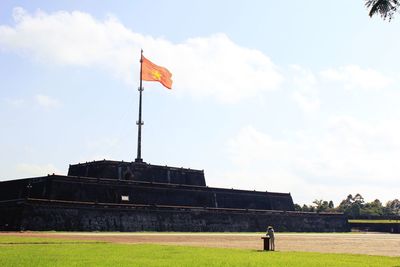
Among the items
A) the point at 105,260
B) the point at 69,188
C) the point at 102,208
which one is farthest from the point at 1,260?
the point at 69,188

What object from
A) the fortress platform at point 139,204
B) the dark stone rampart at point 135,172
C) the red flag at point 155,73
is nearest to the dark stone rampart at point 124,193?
the fortress platform at point 139,204

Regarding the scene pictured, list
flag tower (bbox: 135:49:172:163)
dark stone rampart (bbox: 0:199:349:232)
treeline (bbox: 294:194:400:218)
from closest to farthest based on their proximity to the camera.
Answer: dark stone rampart (bbox: 0:199:349:232), flag tower (bbox: 135:49:172:163), treeline (bbox: 294:194:400:218)

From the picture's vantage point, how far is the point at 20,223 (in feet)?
106

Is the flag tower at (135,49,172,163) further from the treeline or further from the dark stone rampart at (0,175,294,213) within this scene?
the treeline

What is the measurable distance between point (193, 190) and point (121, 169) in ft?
23.4

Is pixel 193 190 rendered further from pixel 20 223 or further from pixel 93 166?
pixel 20 223

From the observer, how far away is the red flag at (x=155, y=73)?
154 ft

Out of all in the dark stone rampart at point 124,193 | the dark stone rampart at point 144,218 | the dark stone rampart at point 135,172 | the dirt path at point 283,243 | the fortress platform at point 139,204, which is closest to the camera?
the dirt path at point 283,243

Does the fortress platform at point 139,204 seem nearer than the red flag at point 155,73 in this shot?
Yes

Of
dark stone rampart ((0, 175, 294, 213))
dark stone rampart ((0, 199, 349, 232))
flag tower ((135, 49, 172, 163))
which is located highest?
flag tower ((135, 49, 172, 163))

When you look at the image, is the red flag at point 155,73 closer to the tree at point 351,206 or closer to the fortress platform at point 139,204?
the fortress platform at point 139,204

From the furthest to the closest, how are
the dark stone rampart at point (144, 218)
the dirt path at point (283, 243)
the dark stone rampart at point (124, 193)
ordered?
the dark stone rampart at point (124, 193), the dark stone rampart at point (144, 218), the dirt path at point (283, 243)

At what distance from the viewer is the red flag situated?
154ft

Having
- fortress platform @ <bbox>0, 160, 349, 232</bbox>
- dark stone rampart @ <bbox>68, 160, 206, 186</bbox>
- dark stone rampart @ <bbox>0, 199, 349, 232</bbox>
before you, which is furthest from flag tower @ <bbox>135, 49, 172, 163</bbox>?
dark stone rampart @ <bbox>0, 199, 349, 232</bbox>
